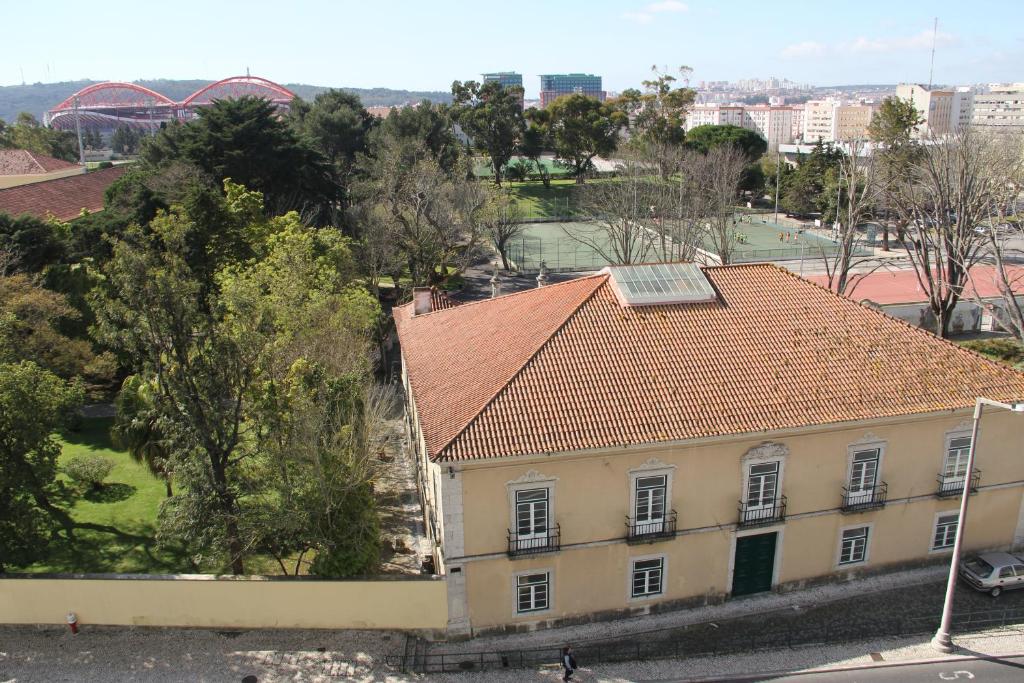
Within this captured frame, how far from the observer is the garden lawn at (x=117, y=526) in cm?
2483

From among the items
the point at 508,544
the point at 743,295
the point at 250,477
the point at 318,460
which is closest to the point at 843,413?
the point at 743,295

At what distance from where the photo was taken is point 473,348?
2538 centimetres

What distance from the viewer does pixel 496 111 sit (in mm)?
93875

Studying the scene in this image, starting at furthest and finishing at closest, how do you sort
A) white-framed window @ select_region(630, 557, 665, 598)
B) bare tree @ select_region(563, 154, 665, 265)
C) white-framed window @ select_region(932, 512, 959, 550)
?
bare tree @ select_region(563, 154, 665, 265) → white-framed window @ select_region(932, 512, 959, 550) → white-framed window @ select_region(630, 557, 665, 598)

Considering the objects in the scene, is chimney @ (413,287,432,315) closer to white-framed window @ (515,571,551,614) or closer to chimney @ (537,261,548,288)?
chimney @ (537,261,548,288)

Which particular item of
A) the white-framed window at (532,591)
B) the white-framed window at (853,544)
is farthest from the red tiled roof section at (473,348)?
the white-framed window at (853,544)

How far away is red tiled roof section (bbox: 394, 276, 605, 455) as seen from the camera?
70.9ft

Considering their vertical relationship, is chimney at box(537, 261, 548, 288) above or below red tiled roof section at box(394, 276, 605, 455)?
below

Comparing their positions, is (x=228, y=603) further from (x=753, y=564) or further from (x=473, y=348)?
(x=753, y=564)

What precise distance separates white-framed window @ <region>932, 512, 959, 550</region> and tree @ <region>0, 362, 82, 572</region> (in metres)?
25.3

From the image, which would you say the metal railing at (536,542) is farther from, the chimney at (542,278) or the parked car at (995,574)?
the chimney at (542,278)

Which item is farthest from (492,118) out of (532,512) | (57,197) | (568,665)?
(568,665)

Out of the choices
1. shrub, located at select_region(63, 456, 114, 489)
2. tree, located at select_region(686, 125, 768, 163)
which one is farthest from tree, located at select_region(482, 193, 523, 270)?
tree, located at select_region(686, 125, 768, 163)

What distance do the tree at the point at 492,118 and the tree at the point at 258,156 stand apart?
3661cm
